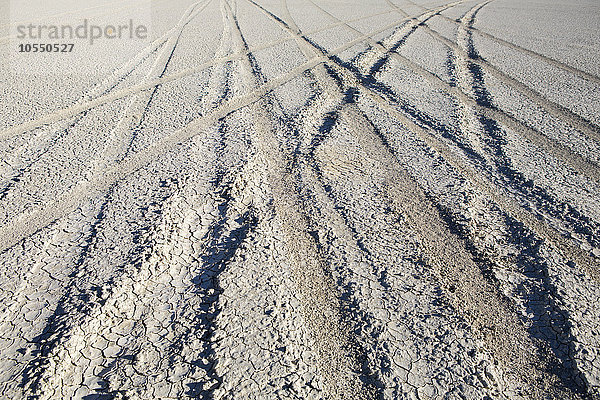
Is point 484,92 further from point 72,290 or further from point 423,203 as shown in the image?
point 72,290

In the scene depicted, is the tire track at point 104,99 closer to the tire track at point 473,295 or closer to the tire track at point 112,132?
the tire track at point 112,132

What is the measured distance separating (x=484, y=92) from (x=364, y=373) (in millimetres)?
3758

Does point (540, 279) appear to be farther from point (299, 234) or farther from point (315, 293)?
point (299, 234)

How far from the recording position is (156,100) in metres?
4.17

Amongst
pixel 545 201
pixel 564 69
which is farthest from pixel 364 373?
pixel 564 69

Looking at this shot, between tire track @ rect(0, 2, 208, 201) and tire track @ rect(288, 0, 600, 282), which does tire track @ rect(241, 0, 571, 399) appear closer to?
tire track @ rect(288, 0, 600, 282)

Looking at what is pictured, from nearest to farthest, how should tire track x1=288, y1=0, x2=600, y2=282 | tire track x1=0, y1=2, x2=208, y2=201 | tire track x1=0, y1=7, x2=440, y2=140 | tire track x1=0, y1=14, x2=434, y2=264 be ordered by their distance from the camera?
tire track x1=288, y1=0, x2=600, y2=282 → tire track x1=0, y1=14, x2=434, y2=264 → tire track x1=0, y1=2, x2=208, y2=201 → tire track x1=0, y1=7, x2=440, y2=140

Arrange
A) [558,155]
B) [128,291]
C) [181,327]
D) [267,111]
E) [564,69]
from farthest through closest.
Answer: [564,69] → [267,111] → [558,155] → [128,291] → [181,327]

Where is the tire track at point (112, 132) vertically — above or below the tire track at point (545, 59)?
below

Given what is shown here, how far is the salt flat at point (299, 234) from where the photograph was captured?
163 centimetres

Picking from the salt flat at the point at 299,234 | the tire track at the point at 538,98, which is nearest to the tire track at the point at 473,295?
the salt flat at the point at 299,234

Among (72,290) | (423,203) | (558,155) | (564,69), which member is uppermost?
(564,69)

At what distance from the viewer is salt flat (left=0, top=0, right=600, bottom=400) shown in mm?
1632

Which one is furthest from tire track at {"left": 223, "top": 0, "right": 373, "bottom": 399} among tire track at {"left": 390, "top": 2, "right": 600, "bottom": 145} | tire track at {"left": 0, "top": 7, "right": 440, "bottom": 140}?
tire track at {"left": 390, "top": 2, "right": 600, "bottom": 145}
